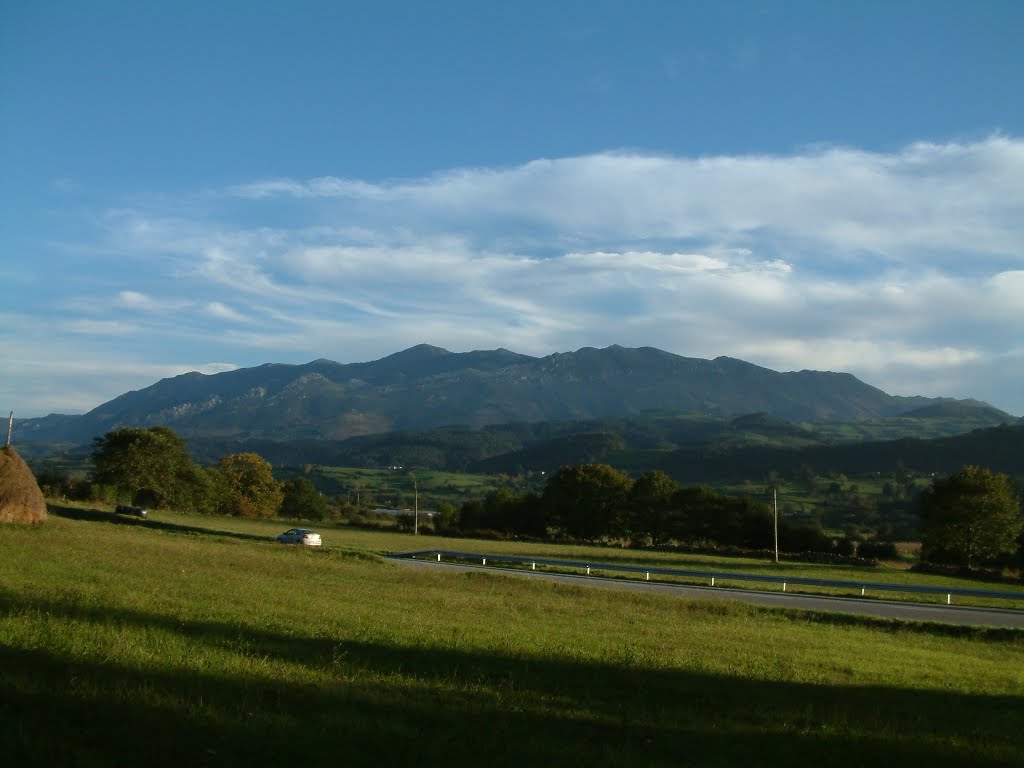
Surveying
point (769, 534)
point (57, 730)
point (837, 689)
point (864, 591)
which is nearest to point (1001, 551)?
point (769, 534)

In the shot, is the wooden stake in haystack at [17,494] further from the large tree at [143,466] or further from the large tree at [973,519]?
the large tree at [973,519]

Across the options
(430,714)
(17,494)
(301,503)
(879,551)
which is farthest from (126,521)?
(301,503)

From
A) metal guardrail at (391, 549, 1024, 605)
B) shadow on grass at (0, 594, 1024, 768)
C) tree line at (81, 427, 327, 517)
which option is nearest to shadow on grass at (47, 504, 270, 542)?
metal guardrail at (391, 549, 1024, 605)

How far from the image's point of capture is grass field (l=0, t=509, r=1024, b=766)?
7.44m

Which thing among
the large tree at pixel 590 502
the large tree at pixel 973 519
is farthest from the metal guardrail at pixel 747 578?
the large tree at pixel 590 502

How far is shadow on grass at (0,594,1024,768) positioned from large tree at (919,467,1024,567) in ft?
211

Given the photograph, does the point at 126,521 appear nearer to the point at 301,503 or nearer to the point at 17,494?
the point at 17,494

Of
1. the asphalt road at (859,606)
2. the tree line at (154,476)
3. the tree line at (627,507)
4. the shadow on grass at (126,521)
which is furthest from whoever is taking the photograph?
the tree line at (154,476)

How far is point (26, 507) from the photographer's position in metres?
31.8

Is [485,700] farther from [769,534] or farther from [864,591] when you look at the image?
[769,534]

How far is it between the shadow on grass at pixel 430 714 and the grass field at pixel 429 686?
0.03 meters

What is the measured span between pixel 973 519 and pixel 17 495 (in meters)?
68.1

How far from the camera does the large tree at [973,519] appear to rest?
6838 cm

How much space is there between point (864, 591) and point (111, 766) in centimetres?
4105
